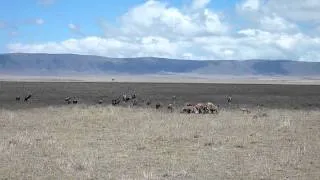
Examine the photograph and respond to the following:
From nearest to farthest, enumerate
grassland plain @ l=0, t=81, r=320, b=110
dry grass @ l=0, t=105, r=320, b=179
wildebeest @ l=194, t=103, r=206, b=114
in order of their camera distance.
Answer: dry grass @ l=0, t=105, r=320, b=179 → wildebeest @ l=194, t=103, r=206, b=114 → grassland plain @ l=0, t=81, r=320, b=110

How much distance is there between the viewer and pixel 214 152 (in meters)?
14.3

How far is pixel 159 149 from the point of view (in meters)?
14.9

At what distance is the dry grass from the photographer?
38.2 ft

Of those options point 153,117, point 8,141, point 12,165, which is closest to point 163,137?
point 8,141

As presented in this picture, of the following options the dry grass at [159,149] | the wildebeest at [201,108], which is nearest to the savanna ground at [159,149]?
the dry grass at [159,149]

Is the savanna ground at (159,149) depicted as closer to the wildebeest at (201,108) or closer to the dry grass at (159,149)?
the dry grass at (159,149)

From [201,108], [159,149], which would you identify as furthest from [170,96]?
[159,149]

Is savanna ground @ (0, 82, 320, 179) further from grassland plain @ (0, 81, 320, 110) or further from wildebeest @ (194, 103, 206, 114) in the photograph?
grassland plain @ (0, 81, 320, 110)

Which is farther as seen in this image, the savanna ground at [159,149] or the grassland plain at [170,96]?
the grassland plain at [170,96]

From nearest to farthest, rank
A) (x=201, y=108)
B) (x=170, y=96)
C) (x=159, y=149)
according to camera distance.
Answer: (x=159, y=149) → (x=201, y=108) → (x=170, y=96)

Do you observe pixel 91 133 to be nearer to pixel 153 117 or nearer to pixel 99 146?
pixel 99 146

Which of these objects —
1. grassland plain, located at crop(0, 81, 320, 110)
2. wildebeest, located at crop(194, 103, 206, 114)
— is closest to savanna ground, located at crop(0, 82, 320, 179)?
wildebeest, located at crop(194, 103, 206, 114)

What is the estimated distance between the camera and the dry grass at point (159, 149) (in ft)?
38.2

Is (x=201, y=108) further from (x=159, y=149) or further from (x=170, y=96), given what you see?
(x=170, y=96)
